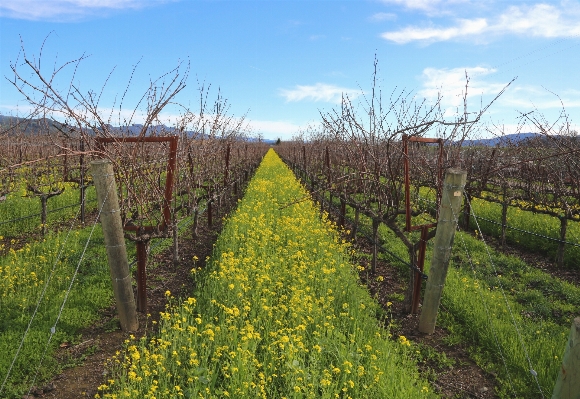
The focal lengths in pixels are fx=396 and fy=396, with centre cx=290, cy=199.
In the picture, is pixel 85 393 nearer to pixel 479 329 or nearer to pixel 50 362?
pixel 50 362

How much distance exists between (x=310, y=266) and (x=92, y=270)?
374 centimetres

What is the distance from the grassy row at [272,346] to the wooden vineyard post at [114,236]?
45cm

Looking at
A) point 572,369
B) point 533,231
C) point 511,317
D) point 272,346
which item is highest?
point 572,369

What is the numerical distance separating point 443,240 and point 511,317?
1.78m

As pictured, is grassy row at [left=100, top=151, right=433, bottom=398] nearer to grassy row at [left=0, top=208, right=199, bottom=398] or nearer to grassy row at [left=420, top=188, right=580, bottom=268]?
grassy row at [left=0, top=208, right=199, bottom=398]

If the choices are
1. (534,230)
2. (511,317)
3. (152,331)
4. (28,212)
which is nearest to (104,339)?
(152,331)

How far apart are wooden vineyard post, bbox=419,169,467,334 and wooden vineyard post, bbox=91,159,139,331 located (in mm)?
3744

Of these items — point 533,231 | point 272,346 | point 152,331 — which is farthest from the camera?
point 533,231

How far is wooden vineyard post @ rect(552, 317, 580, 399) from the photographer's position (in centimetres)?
187

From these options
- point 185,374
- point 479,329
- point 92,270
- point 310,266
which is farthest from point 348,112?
point 92,270

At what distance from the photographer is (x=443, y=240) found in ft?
15.7

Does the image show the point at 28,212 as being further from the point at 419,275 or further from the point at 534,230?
the point at 534,230

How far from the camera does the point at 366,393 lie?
3.50 m

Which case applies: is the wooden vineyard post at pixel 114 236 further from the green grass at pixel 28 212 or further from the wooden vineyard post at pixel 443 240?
the green grass at pixel 28 212
